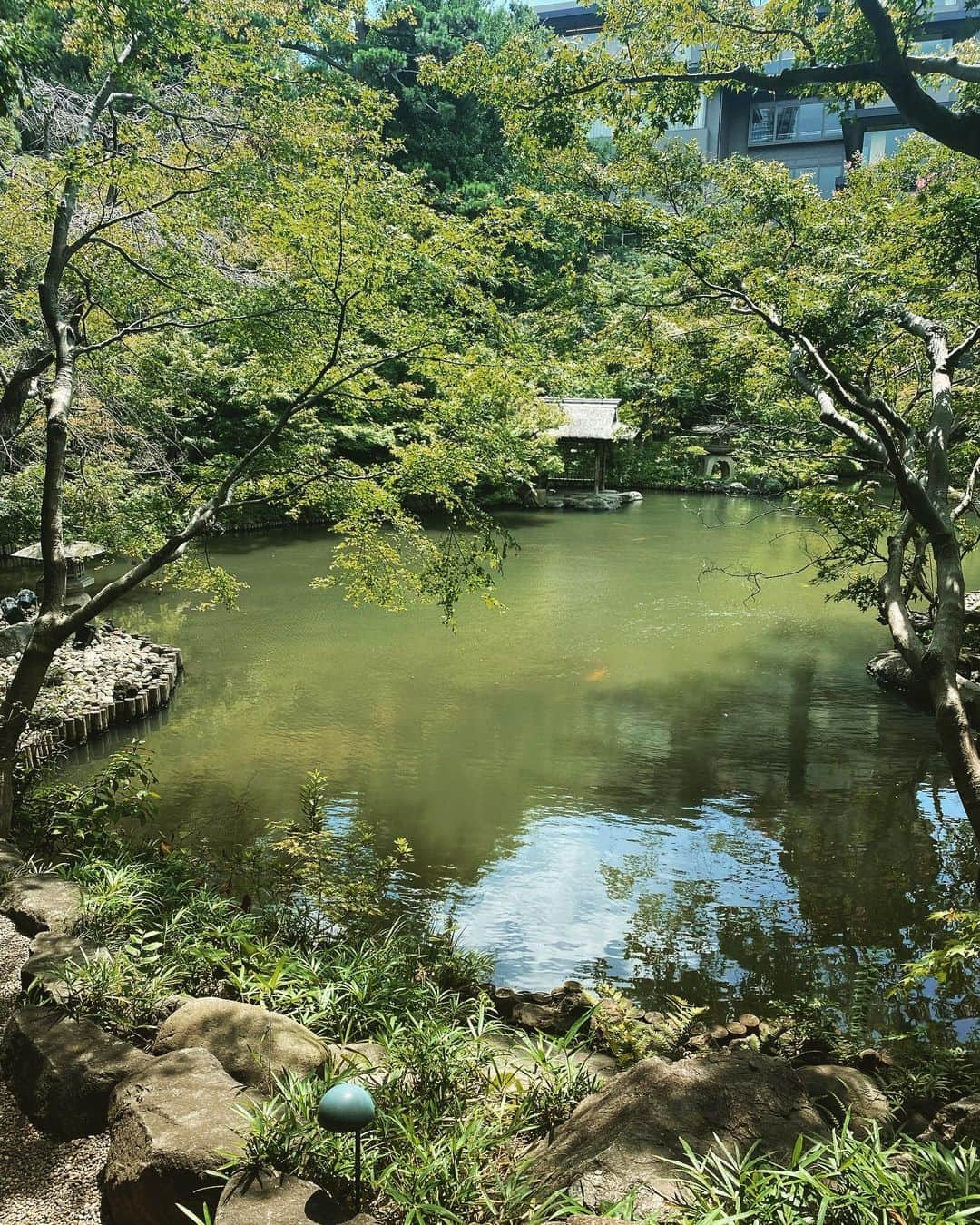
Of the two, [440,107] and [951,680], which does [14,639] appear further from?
[440,107]

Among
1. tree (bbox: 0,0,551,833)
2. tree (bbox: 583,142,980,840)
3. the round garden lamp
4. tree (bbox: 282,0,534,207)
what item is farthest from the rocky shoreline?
tree (bbox: 282,0,534,207)

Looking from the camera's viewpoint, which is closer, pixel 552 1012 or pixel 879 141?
pixel 552 1012

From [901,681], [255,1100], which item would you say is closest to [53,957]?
[255,1100]

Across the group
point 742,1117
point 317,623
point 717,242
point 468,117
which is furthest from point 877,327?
point 468,117

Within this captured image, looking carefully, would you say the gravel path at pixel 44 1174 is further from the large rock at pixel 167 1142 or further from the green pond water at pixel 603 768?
the green pond water at pixel 603 768

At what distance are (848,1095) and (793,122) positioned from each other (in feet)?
139

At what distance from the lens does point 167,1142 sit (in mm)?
2740

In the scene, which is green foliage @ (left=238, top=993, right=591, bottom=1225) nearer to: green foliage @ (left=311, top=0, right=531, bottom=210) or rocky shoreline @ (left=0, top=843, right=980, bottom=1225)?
rocky shoreline @ (left=0, top=843, right=980, bottom=1225)

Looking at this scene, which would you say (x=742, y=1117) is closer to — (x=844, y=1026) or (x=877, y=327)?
(x=844, y=1026)

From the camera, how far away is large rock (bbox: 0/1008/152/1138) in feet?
10.5

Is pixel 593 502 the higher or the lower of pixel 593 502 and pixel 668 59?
the lower

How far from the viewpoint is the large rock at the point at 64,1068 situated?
319cm

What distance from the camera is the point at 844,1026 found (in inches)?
210

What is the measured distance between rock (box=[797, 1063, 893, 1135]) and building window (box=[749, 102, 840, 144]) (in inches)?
1636
